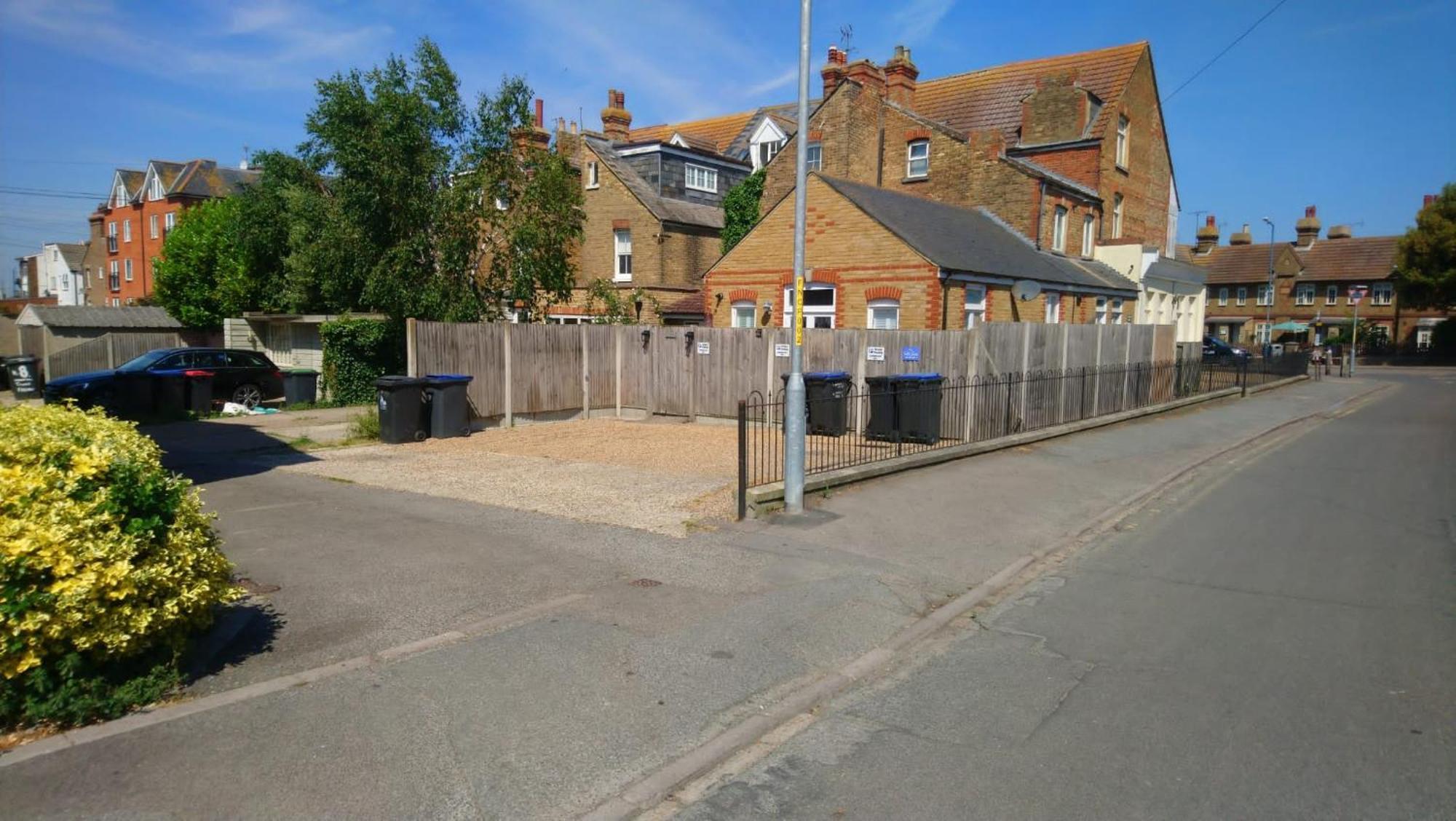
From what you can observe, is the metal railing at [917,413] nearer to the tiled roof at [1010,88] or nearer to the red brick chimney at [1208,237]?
the tiled roof at [1010,88]

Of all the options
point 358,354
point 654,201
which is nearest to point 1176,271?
point 654,201

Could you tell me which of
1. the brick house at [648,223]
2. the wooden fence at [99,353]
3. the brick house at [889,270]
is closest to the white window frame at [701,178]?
the brick house at [648,223]

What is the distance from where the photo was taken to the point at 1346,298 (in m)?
61.0

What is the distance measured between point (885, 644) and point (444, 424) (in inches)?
439

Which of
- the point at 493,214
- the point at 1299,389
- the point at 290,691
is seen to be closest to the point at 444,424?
the point at 493,214

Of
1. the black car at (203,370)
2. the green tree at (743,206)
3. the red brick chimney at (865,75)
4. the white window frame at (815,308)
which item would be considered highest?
the red brick chimney at (865,75)

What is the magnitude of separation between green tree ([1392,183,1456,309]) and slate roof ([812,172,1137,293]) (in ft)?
110

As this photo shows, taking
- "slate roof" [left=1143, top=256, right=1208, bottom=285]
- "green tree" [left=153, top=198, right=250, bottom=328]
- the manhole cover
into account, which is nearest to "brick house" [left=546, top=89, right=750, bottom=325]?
"green tree" [left=153, top=198, right=250, bottom=328]

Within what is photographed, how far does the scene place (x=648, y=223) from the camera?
29578mm

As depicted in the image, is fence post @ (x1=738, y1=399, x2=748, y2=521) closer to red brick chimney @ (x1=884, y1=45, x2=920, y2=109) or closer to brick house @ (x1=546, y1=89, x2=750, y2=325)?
brick house @ (x1=546, y1=89, x2=750, y2=325)

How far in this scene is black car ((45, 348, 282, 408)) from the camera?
17.4 metres

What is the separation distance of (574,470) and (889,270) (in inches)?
449

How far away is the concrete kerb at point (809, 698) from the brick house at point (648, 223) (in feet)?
69.5

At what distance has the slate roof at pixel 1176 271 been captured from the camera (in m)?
29.8
